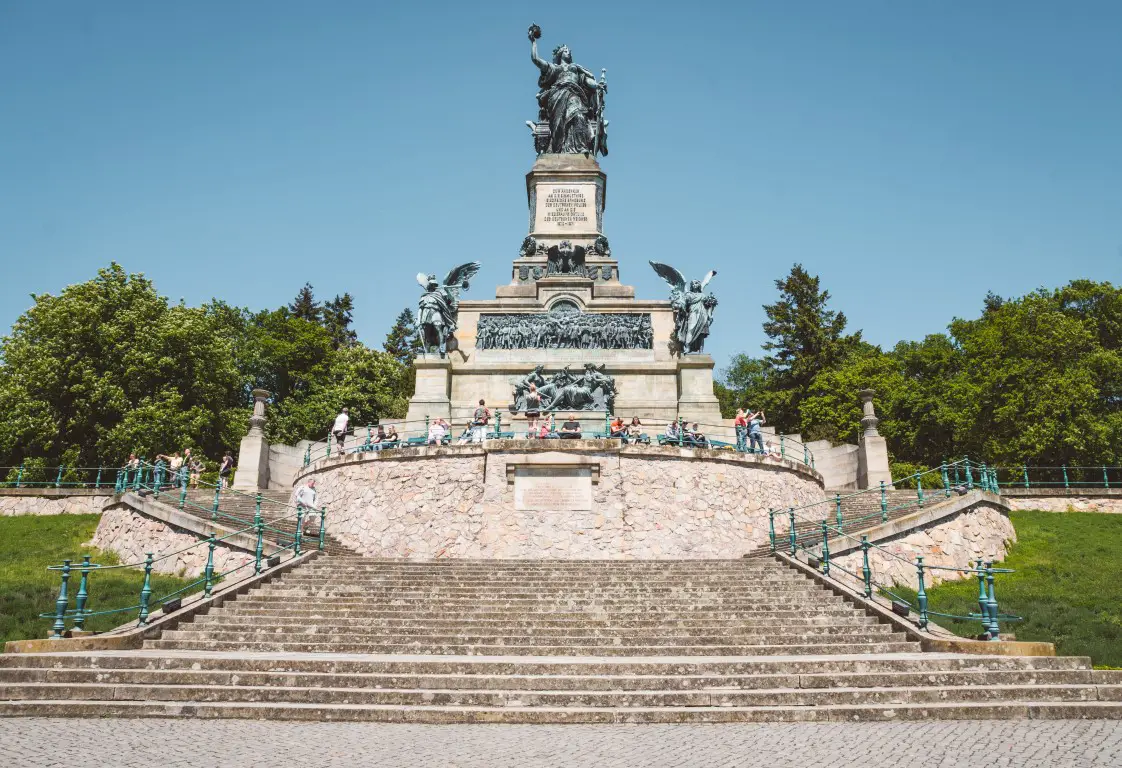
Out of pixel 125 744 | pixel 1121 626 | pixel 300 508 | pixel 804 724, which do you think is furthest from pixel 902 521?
pixel 125 744

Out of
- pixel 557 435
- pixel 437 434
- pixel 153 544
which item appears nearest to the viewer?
pixel 153 544

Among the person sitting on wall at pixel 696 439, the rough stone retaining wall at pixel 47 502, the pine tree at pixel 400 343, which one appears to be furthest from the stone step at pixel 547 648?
the pine tree at pixel 400 343

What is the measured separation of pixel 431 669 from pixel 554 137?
2937 cm

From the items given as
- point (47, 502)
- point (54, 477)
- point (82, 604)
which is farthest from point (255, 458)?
point (82, 604)

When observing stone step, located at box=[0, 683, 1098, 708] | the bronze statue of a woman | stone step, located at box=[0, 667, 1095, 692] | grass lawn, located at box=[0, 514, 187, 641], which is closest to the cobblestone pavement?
stone step, located at box=[0, 683, 1098, 708]

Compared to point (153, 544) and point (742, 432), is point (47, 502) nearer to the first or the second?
point (153, 544)

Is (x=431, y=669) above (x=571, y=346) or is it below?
below

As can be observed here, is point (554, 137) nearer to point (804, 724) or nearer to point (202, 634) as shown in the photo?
point (202, 634)

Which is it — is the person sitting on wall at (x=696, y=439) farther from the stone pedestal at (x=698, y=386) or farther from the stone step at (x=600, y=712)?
the stone step at (x=600, y=712)

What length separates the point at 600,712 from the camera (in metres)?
8.89

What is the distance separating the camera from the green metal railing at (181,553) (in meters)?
11.5

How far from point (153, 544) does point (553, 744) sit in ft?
50.4

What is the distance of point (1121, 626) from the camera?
13.0m

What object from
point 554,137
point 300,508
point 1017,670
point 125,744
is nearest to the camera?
point 125,744
